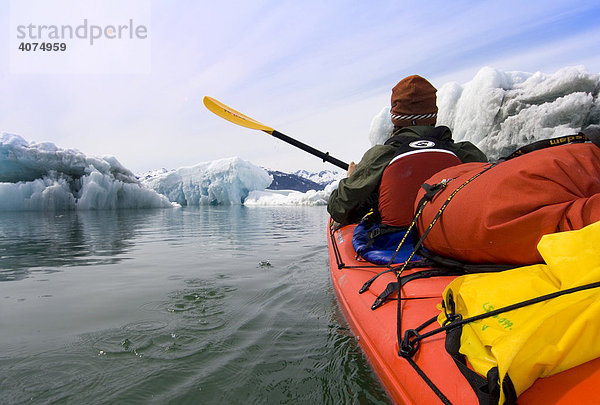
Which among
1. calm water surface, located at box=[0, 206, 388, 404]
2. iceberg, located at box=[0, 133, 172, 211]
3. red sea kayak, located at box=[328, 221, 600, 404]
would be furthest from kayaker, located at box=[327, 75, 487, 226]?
iceberg, located at box=[0, 133, 172, 211]

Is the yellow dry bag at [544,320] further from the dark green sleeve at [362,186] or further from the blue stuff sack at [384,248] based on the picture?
the dark green sleeve at [362,186]

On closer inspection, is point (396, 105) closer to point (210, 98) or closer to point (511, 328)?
point (511, 328)

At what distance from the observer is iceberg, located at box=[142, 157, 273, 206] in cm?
3644

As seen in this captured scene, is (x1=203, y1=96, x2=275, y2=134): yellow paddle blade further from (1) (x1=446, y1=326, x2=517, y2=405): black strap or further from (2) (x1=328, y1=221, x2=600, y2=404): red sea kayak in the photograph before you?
(1) (x1=446, y1=326, x2=517, y2=405): black strap

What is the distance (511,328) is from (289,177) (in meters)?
161

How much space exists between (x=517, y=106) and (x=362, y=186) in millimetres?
14356

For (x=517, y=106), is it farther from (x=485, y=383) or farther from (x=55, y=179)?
(x=55, y=179)

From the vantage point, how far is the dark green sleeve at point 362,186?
240cm

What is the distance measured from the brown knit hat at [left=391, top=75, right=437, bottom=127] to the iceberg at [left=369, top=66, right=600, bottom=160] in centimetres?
1255

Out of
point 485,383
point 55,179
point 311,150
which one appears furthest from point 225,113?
point 55,179

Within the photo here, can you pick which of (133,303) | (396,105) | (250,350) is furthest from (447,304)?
(133,303)

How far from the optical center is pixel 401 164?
219 cm

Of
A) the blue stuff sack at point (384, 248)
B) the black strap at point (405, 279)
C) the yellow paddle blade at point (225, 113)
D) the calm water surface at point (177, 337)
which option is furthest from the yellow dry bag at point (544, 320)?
the yellow paddle blade at point (225, 113)

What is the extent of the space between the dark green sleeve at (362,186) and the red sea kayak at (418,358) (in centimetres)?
49
